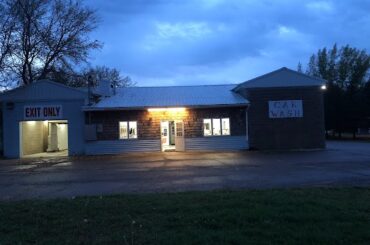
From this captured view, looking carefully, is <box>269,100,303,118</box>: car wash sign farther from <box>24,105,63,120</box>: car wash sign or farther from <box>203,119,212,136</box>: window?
<box>24,105,63,120</box>: car wash sign

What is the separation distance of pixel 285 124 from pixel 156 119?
877 cm

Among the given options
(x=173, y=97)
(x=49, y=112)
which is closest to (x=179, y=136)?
(x=173, y=97)

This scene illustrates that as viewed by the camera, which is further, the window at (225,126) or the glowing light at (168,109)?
the window at (225,126)

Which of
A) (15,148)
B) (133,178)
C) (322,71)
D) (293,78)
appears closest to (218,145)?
(293,78)

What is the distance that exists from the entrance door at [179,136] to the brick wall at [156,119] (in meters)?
0.30

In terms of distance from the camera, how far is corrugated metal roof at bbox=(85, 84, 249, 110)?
3209 centimetres

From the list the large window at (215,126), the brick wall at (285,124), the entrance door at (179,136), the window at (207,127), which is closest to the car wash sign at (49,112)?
the entrance door at (179,136)

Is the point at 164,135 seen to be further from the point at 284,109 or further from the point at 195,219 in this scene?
the point at 195,219

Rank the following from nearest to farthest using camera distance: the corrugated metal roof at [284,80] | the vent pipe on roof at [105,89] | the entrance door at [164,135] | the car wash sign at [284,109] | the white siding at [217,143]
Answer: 1. the white siding at [217,143]
2. the car wash sign at [284,109]
3. the corrugated metal roof at [284,80]
4. the entrance door at [164,135]
5. the vent pipe on roof at [105,89]

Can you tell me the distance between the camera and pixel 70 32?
41344 mm

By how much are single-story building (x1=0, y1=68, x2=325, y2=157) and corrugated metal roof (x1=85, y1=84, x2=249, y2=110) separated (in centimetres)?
25

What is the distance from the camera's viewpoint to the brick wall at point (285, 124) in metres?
32.4

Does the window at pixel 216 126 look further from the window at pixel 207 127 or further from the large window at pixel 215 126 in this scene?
the window at pixel 207 127

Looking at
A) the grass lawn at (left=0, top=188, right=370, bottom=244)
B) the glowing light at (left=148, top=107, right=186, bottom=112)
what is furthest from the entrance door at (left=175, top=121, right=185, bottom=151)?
the grass lawn at (left=0, top=188, right=370, bottom=244)
